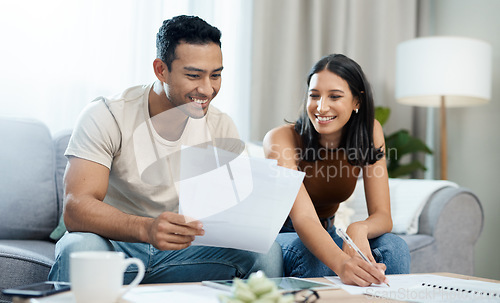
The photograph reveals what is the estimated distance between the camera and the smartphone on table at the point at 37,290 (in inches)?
26.4

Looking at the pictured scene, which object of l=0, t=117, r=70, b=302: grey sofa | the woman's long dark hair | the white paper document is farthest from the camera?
l=0, t=117, r=70, b=302: grey sofa

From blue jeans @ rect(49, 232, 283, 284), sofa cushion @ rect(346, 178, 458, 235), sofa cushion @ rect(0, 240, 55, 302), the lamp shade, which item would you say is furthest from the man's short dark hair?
the lamp shade

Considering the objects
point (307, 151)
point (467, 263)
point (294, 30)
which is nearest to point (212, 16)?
point (294, 30)

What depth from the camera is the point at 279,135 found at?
57.9 inches

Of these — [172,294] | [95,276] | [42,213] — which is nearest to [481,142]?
[42,213]

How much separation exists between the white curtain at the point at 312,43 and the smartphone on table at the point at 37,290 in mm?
1928

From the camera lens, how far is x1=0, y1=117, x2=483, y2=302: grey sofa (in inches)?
50.6

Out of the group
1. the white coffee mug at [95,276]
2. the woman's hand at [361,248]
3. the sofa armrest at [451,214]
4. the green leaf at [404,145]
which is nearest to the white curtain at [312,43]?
the green leaf at [404,145]

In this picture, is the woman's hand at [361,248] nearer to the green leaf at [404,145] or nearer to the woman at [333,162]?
the woman at [333,162]

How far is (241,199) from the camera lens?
898 millimetres

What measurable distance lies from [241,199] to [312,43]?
206cm

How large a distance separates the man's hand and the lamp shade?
6.67 ft

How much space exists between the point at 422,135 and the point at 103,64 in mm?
2065

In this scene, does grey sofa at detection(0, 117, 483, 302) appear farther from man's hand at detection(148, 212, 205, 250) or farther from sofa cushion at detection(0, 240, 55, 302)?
man's hand at detection(148, 212, 205, 250)
